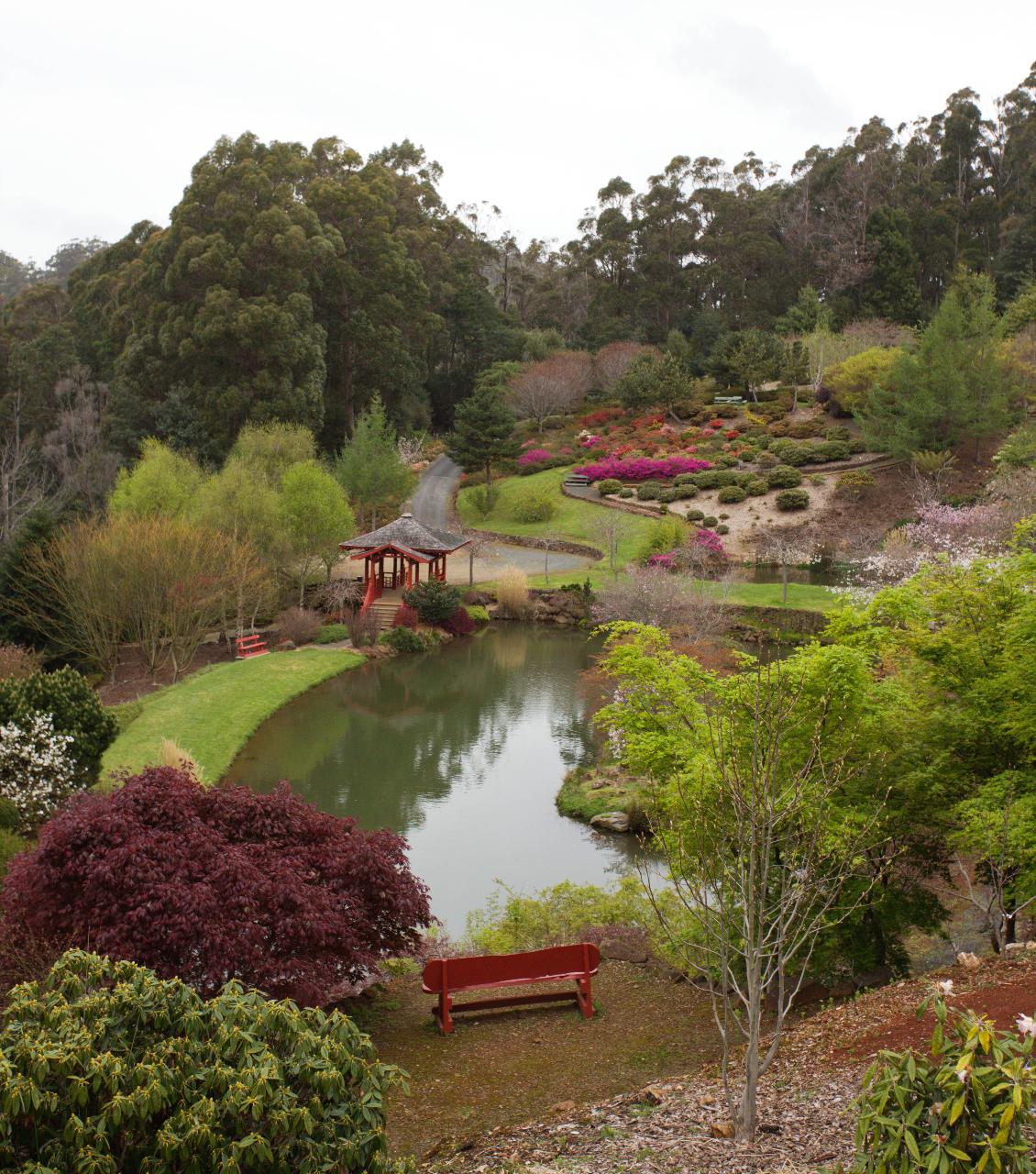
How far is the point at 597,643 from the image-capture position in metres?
28.8

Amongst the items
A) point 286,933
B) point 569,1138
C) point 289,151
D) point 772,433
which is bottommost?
point 569,1138

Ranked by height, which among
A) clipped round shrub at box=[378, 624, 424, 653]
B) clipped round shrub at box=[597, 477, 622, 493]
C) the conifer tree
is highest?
the conifer tree

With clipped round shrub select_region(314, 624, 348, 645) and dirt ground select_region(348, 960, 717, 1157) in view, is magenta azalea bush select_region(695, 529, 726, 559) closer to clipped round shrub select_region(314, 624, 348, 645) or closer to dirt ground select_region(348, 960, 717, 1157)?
clipped round shrub select_region(314, 624, 348, 645)

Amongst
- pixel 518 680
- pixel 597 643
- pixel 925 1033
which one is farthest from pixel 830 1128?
pixel 597 643

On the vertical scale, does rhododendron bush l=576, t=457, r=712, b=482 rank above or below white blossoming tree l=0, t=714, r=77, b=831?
above

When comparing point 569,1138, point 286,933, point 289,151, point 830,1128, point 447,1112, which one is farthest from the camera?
point 289,151

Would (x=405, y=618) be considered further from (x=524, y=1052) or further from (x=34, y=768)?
(x=524, y=1052)

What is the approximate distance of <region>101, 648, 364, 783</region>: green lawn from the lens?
1838cm

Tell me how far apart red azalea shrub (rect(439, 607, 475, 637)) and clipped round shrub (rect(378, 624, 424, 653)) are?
1.60 m

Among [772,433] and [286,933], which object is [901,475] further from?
[286,933]

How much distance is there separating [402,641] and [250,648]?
13.4 feet

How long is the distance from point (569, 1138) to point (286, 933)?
2.70 meters

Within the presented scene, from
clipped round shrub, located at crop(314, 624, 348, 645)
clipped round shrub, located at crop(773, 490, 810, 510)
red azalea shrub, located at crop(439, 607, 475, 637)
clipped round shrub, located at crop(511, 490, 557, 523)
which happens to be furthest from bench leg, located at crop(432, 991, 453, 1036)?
clipped round shrub, located at crop(511, 490, 557, 523)

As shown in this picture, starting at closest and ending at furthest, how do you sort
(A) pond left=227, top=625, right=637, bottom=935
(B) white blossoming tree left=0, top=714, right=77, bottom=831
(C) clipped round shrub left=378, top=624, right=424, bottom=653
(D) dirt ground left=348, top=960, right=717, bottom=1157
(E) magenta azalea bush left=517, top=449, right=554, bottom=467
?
(D) dirt ground left=348, top=960, right=717, bottom=1157
(B) white blossoming tree left=0, top=714, right=77, bottom=831
(A) pond left=227, top=625, right=637, bottom=935
(C) clipped round shrub left=378, top=624, right=424, bottom=653
(E) magenta azalea bush left=517, top=449, right=554, bottom=467
